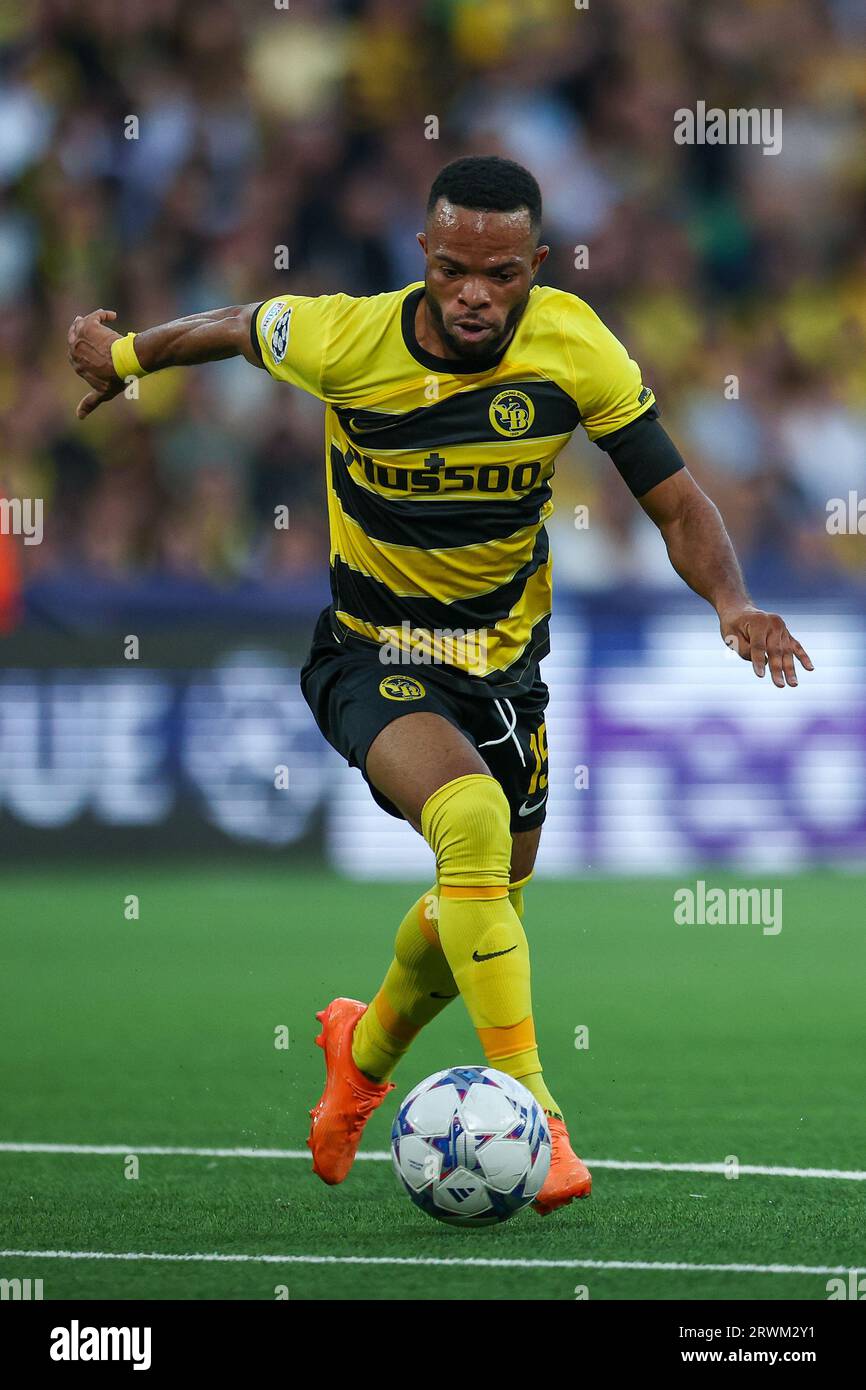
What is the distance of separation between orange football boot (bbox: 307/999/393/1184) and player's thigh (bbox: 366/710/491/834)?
87cm

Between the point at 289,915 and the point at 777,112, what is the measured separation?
6982 millimetres

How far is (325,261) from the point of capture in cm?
1272

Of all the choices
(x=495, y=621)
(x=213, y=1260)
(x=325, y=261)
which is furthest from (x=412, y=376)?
(x=325, y=261)

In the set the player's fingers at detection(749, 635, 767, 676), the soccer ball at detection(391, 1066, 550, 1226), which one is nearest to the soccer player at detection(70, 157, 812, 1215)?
the player's fingers at detection(749, 635, 767, 676)

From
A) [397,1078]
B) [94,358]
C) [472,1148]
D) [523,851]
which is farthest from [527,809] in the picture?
[397,1078]

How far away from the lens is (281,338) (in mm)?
4758

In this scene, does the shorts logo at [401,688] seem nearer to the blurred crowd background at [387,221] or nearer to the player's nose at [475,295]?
the player's nose at [475,295]

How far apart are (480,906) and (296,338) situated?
1.41 m

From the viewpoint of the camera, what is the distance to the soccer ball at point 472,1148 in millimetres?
3990

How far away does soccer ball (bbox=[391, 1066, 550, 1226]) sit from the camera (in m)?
3.99

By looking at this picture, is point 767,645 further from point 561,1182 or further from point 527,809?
point 561,1182

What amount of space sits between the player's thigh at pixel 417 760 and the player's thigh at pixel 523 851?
1.78ft

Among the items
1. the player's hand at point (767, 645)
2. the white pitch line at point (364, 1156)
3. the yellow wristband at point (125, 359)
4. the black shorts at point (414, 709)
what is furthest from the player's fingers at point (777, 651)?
the yellow wristband at point (125, 359)

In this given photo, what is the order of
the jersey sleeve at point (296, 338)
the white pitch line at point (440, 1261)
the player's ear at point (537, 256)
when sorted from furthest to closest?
1. the jersey sleeve at point (296, 338)
2. the player's ear at point (537, 256)
3. the white pitch line at point (440, 1261)
